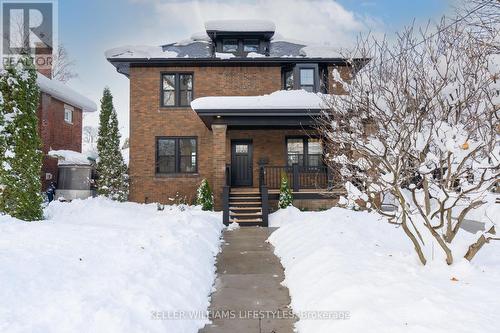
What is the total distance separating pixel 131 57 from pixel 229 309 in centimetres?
1412

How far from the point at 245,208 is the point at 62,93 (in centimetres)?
1470

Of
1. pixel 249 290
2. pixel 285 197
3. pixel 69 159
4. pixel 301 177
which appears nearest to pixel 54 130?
pixel 69 159

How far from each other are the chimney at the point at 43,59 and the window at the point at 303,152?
17.7 m

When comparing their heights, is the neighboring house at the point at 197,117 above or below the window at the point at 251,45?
below

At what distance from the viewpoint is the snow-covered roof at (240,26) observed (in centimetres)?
1775

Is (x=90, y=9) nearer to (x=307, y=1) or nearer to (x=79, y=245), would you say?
(x=307, y=1)

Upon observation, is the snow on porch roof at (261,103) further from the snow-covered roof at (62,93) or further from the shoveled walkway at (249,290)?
the snow-covered roof at (62,93)

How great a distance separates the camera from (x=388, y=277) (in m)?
5.16

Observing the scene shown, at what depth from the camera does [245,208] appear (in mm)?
12648

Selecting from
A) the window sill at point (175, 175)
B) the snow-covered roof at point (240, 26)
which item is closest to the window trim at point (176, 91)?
the snow-covered roof at point (240, 26)

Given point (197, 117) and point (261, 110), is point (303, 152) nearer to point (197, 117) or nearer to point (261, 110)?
point (261, 110)

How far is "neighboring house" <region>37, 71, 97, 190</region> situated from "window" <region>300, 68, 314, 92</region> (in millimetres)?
12960

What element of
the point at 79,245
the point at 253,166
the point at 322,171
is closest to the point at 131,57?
the point at 253,166

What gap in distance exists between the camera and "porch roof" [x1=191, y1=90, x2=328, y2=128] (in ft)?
43.1
